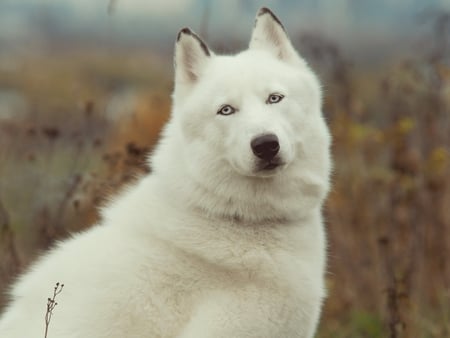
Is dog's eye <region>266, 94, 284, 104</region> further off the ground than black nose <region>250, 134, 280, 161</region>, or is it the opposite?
dog's eye <region>266, 94, 284, 104</region>

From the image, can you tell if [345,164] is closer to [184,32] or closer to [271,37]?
[271,37]

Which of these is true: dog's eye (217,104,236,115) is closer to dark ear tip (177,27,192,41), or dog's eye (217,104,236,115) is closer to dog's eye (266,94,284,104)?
dog's eye (266,94,284,104)

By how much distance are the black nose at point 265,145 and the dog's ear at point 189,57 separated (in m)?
0.72

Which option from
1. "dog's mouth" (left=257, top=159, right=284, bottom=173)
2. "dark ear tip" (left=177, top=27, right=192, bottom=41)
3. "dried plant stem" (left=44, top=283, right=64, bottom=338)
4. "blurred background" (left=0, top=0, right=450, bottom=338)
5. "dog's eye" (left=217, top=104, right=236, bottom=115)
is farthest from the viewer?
"blurred background" (left=0, top=0, right=450, bottom=338)

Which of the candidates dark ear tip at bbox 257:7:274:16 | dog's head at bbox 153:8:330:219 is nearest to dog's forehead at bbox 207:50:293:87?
dog's head at bbox 153:8:330:219

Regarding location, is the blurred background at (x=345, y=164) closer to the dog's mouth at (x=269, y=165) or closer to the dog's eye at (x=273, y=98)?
the dog's eye at (x=273, y=98)

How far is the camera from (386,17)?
15.6 meters

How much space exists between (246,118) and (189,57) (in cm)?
64

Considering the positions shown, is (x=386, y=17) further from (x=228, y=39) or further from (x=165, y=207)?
(x=165, y=207)

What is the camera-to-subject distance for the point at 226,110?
467 cm

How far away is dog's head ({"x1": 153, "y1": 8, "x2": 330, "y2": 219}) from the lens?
14.8 feet

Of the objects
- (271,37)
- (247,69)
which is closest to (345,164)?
(271,37)

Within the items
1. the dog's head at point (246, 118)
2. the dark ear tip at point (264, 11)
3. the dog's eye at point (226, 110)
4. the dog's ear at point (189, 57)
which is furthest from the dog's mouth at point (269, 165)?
the dark ear tip at point (264, 11)

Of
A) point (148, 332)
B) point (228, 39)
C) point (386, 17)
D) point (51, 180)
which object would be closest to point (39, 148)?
point (51, 180)
